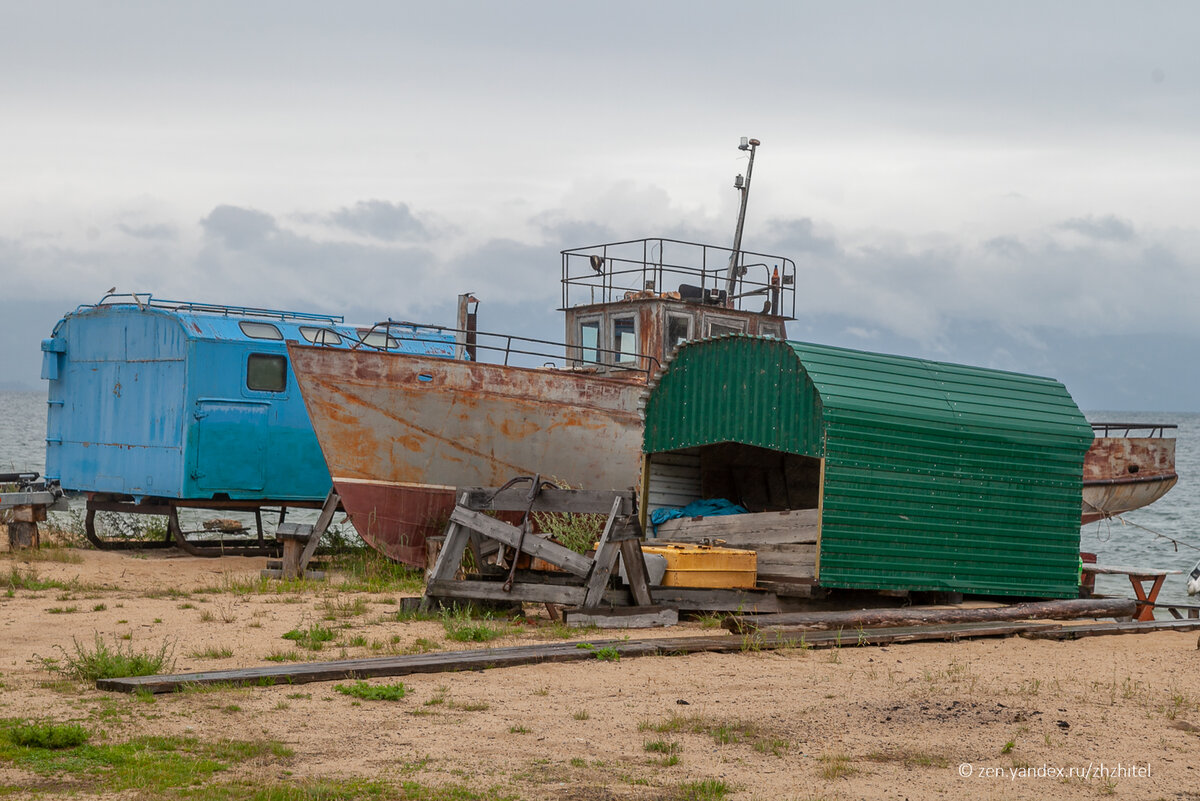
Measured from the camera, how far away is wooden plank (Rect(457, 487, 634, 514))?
12148 mm

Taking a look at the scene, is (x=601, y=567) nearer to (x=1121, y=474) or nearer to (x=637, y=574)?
(x=637, y=574)

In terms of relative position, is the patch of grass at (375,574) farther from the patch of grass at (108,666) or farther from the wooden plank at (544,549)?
the patch of grass at (108,666)

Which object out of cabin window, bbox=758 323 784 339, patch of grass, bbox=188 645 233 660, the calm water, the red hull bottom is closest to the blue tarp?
the red hull bottom

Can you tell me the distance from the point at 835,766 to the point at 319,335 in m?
14.4

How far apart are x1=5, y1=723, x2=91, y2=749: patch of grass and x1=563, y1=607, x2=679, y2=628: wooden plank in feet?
18.8

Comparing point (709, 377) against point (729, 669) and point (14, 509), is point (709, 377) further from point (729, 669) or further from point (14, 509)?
point (14, 509)

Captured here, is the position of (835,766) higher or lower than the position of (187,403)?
lower

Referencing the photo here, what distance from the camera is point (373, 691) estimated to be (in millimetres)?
8422

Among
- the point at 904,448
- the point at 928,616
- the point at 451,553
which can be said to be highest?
the point at 904,448

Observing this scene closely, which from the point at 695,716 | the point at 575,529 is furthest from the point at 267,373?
the point at 695,716

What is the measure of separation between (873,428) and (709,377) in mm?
2220

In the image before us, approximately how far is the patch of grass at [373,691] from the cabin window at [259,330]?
1142 cm

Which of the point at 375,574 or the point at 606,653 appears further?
the point at 375,574

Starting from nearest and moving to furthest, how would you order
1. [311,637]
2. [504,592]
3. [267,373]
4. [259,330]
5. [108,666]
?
[108,666] < [311,637] < [504,592] < [267,373] < [259,330]
